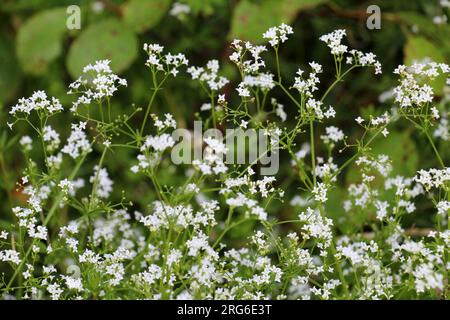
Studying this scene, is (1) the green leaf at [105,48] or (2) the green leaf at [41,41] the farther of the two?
(2) the green leaf at [41,41]

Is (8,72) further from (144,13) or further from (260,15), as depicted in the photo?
(260,15)

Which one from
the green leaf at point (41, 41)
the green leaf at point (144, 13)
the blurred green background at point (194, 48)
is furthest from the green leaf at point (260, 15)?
the green leaf at point (41, 41)

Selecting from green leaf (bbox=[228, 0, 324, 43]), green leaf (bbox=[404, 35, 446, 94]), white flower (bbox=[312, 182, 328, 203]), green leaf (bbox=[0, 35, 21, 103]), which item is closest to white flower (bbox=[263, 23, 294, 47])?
white flower (bbox=[312, 182, 328, 203])

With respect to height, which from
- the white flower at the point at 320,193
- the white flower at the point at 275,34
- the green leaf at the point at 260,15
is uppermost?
the green leaf at the point at 260,15

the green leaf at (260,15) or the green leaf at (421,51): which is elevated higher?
the green leaf at (260,15)

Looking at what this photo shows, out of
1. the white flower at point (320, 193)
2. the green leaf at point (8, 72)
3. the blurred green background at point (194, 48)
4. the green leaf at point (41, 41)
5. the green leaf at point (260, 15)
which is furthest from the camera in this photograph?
the green leaf at point (8, 72)

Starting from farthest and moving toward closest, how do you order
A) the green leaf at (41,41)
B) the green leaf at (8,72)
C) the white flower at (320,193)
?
the green leaf at (8,72)
the green leaf at (41,41)
the white flower at (320,193)

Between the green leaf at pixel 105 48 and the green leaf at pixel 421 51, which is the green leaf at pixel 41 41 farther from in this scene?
the green leaf at pixel 421 51
